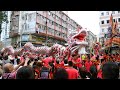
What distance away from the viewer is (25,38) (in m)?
17.4

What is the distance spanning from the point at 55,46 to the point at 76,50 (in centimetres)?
101

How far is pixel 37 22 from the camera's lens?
21.8m
